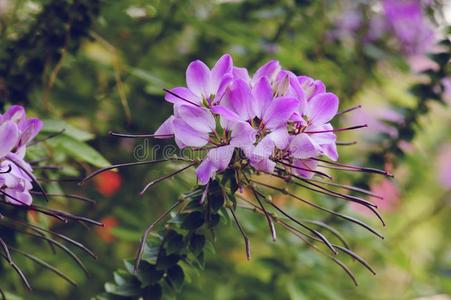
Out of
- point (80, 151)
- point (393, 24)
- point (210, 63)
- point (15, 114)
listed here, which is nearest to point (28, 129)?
point (15, 114)

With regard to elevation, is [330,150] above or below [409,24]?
below

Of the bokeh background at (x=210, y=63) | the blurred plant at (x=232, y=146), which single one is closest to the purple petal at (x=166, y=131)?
the blurred plant at (x=232, y=146)

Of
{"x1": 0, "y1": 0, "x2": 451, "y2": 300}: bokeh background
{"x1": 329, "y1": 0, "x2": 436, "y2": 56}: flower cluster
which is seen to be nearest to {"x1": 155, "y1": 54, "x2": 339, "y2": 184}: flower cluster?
{"x1": 0, "y1": 0, "x2": 451, "y2": 300}: bokeh background

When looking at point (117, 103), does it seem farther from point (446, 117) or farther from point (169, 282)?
point (446, 117)

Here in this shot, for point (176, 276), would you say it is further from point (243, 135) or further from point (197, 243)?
point (243, 135)

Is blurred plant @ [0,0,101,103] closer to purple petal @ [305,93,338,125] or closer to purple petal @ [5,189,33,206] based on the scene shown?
purple petal @ [5,189,33,206]

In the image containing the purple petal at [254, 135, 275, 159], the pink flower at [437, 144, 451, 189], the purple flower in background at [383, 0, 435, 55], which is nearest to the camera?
the purple petal at [254, 135, 275, 159]

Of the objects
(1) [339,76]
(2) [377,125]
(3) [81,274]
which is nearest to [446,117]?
(2) [377,125]
